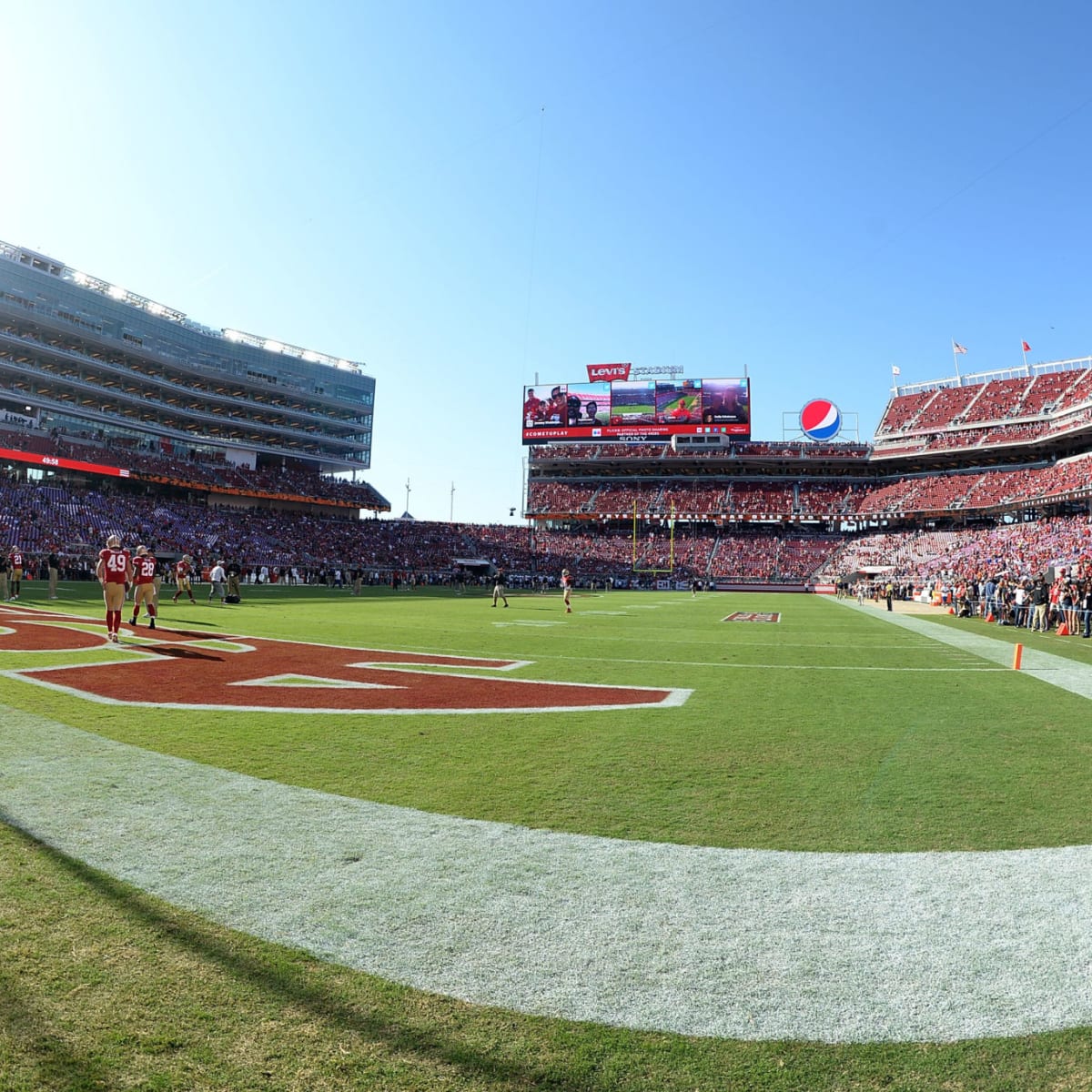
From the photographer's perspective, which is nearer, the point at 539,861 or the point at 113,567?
the point at 539,861

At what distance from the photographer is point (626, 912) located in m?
3.26

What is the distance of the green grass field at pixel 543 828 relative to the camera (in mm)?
2260

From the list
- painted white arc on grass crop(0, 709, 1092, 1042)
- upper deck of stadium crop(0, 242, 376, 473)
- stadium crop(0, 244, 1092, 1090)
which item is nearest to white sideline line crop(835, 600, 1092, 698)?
stadium crop(0, 244, 1092, 1090)

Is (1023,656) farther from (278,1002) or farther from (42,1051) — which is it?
(42,1051)

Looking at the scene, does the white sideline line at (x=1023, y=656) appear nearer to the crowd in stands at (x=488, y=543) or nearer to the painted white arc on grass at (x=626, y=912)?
the painted white arc on grass at (x=626, y=912)

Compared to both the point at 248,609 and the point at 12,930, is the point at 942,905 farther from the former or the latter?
the point at 248,609

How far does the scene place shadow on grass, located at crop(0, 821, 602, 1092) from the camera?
220cm

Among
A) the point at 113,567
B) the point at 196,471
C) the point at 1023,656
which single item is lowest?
the point at 1023,656

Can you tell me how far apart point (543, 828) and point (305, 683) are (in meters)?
→ 6.05

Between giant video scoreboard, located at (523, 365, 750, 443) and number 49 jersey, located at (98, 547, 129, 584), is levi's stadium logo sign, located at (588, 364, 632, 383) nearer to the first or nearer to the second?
giant video scoreboard, located at (523, 365, 750, 443)

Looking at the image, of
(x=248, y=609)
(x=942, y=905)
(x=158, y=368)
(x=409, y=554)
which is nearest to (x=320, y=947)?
(x=942, y=905)

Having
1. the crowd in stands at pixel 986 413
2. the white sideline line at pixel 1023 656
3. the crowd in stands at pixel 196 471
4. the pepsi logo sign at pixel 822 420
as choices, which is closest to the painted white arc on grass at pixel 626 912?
the white sideline line at pixel 1023 656

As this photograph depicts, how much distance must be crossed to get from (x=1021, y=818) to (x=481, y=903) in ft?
11.3

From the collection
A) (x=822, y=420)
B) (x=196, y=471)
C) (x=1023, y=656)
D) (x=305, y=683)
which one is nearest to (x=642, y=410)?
(x=822, y=420)
